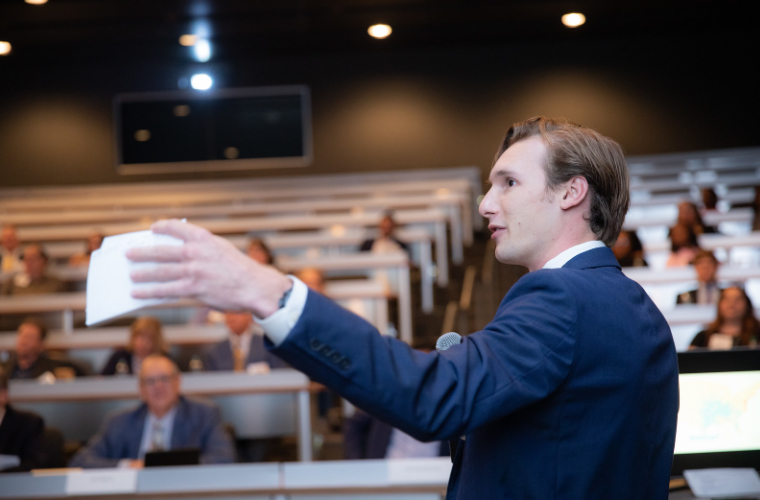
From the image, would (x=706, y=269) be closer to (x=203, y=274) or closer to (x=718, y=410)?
(x=718, y=410)

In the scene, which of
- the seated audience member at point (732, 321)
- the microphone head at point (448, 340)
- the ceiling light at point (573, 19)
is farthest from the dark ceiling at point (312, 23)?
the microphone head at point (448, 340)

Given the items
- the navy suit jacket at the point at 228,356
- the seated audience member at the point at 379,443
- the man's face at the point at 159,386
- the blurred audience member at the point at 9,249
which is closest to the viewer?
the seated audience member at the point at 379,443

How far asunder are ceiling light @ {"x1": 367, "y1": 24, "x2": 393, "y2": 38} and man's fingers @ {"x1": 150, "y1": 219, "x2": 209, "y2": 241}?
8266 millimetres

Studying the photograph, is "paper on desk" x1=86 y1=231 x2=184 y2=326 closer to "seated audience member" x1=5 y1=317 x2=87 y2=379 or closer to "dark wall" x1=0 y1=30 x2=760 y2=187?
"seated audience member" x1=5 y1=317 x2=87 y2=379

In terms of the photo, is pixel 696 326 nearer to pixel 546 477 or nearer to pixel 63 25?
pixel 546 477

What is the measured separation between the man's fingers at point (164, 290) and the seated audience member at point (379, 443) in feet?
6.72

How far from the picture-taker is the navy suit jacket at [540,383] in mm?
717

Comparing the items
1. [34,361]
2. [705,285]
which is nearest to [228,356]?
[34,361]

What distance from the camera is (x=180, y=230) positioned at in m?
0.70

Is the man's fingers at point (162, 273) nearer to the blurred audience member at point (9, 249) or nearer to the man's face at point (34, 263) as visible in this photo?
the man's face at point (34, 263)

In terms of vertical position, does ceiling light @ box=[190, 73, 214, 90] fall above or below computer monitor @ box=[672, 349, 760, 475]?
above

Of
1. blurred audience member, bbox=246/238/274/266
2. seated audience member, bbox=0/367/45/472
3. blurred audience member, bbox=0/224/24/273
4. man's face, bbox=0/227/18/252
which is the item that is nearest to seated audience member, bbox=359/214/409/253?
blurred audience member, bbox=246/238/274/266

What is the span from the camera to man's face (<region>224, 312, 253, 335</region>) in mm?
4207

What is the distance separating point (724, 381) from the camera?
1.50 metres
